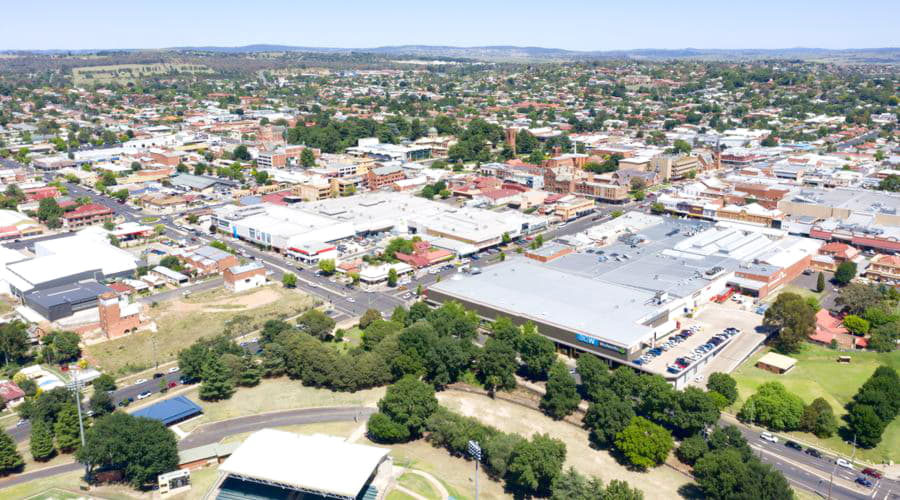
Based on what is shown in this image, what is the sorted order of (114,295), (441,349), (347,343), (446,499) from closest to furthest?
(446,499) → (441,349) → (347,343) → (114,295)

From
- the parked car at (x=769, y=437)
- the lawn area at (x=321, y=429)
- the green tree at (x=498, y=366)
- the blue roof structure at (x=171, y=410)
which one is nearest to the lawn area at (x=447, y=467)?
the lawn area at (x=321, y=429)

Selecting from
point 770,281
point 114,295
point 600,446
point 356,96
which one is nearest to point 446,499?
point 600,446

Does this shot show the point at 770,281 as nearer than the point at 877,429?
No

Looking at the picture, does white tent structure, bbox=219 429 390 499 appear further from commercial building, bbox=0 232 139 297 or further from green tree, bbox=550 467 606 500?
commercial building, bbox=0 232 139 297

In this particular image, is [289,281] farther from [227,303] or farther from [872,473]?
[872,473]

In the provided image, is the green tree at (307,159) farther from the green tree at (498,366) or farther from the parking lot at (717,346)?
the green tree at (498,366)

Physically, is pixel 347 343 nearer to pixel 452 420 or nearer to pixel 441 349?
pixel 441 349
